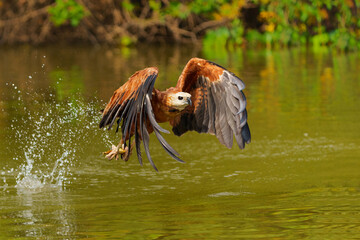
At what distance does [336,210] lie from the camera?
6.81 m

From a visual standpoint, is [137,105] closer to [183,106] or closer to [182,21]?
[183,106]

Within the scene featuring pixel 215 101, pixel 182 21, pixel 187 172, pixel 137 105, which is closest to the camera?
pixel 137 105

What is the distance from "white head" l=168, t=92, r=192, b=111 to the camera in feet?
24.2

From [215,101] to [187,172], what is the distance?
3.04ft

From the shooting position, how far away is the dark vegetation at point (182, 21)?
76.3ft

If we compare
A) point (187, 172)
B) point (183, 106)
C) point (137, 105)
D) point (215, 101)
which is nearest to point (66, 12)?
point (187, 172)

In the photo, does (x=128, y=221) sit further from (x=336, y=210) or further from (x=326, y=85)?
(x=326, y=85)

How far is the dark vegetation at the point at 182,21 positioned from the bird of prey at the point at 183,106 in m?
15.1

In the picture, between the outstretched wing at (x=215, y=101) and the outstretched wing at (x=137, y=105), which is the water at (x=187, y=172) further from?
the outstretched wing at (x=137, y=105)

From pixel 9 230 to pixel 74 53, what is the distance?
15938 mm

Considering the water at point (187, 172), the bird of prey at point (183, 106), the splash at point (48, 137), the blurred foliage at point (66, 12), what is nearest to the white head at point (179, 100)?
the bird of prey at point (183, 106)

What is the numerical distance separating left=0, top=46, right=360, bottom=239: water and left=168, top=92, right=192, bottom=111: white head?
2.52ft

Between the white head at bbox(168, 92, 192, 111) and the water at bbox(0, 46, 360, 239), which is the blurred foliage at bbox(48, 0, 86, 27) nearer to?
the water at bbox(0, 46, 360, 239)

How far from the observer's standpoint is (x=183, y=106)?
7395 mm
